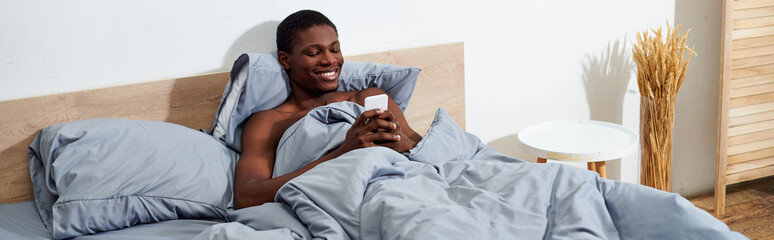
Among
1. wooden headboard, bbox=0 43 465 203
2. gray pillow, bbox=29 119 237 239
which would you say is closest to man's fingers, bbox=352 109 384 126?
gray pillow, bbox=29 119 237 239

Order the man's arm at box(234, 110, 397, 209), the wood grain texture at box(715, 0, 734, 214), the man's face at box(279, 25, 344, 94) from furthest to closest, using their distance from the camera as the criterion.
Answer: the wood grain texture at box(715, 0, 734, 214) < the man's face at box(279, 25, 344, 94) < the man's arm at box(234, 110, 397, 209)

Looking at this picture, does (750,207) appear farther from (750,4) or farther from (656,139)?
(750,4)

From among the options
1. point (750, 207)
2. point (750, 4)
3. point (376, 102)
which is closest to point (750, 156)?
point (750, 207)

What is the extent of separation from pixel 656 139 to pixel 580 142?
0.38 metres

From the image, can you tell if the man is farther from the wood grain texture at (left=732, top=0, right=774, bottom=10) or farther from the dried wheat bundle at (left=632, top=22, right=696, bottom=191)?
the wood grain texture at (left=732, top=0, right=774, bottom=10)

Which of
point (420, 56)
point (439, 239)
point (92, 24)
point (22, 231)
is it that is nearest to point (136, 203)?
point (22, 231)

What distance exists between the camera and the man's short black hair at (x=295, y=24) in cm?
192

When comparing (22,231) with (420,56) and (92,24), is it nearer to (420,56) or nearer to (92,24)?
(92,24)

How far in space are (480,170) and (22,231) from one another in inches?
43.0

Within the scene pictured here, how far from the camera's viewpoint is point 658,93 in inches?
93.7

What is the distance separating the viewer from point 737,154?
2604 mm

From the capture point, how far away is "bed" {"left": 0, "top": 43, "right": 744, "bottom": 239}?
1.27 meters

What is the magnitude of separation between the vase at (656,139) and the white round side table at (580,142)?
16 centimetres

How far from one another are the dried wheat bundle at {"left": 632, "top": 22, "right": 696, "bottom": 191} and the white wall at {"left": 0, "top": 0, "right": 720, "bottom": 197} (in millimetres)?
196
